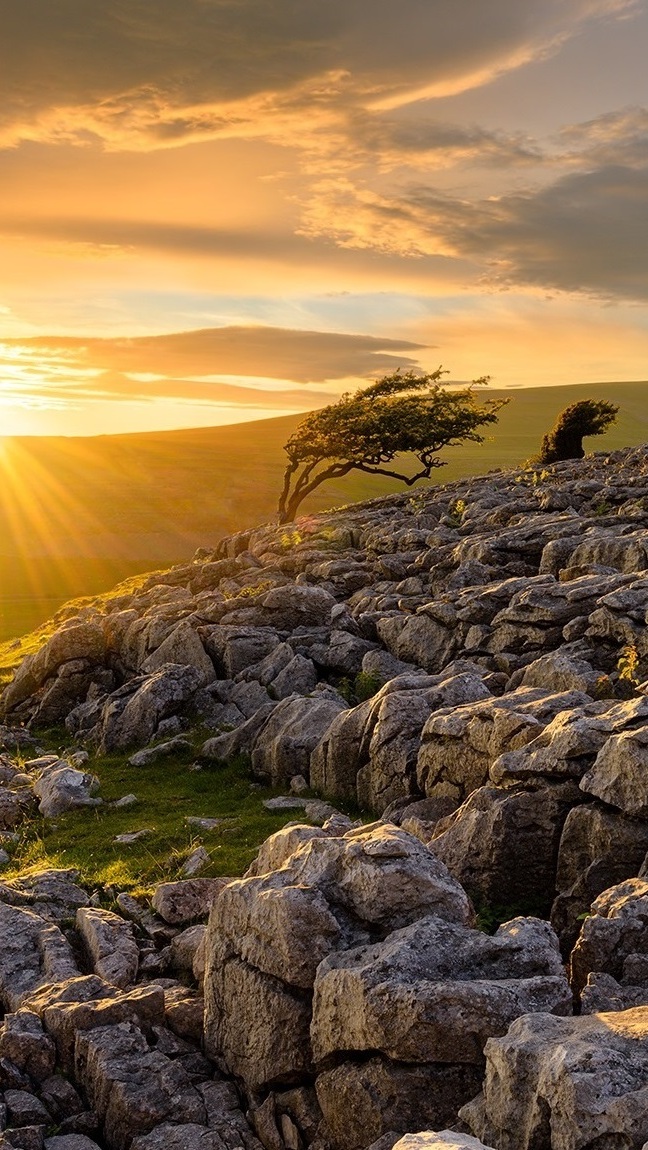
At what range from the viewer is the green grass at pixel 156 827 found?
23234 millimetres

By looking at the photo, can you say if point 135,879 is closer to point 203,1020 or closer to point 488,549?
point 203,1020

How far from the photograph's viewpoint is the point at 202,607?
148 feet

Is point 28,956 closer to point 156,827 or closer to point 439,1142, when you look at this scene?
point 156,827

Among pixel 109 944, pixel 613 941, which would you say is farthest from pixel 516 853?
pixel 109 944

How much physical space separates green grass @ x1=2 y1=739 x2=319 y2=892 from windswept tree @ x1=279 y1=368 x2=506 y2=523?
157 ft

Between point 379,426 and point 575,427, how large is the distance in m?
15.5

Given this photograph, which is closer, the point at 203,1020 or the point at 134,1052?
the point at 134,1052

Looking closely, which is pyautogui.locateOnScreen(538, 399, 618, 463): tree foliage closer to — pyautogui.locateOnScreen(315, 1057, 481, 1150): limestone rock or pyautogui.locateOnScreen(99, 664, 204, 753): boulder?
pyautogui.locateOnScreen(99, 664, 204, 753): boulder

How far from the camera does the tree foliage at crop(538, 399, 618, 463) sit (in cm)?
7481

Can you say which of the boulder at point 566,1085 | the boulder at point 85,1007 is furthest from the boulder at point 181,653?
the boulder at point 566,1085

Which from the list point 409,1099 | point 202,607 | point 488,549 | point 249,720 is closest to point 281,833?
point 409,1099

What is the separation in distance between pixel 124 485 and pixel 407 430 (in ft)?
356

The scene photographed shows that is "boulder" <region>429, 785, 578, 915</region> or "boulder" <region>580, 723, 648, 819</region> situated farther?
"boulder" <region>429, 785, 578, 915</region>

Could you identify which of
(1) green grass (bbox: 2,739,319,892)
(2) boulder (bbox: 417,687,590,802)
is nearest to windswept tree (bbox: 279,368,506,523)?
(1) green grass (bbox: 2,739,319,892)
